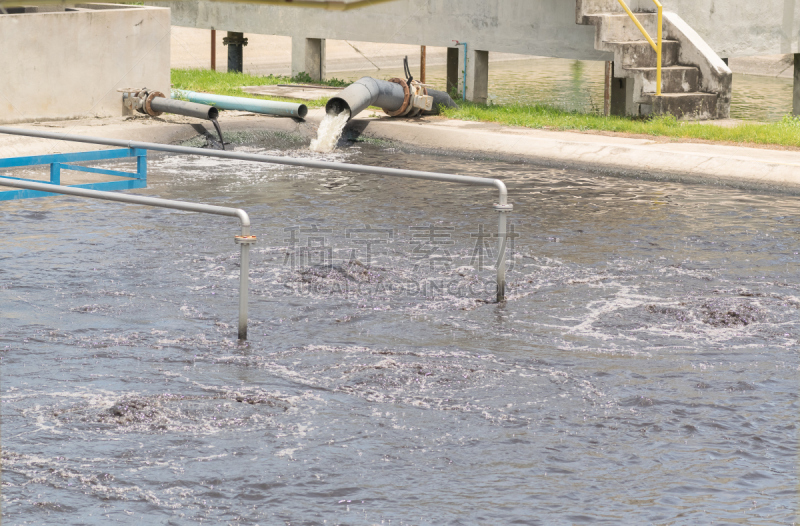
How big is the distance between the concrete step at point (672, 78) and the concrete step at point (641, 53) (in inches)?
6.8

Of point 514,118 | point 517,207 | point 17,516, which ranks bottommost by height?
point 17,516

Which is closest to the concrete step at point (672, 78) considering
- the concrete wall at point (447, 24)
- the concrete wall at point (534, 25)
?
the concrete wall at point (534, 25)

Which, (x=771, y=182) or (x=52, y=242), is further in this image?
(x=771, y=182)

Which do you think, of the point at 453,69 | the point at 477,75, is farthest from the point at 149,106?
the point at 453,69

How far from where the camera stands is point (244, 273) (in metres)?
6.77

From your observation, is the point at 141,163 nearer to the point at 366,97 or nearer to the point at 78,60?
the point at 78,60

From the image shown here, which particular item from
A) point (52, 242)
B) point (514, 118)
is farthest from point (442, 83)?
point (52, 242)

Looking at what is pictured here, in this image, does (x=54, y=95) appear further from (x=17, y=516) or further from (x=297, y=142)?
(x=17, y=516)

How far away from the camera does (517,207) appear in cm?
1216

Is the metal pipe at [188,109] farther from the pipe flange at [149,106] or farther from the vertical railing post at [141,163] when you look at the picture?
the vertical railing post at [141,163]

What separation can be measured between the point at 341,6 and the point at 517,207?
35.2 feet

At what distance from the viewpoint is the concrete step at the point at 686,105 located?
16.3m

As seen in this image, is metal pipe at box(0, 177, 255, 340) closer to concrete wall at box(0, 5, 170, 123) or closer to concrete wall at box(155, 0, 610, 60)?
concrete wall at box(0, 5, 170, 123)

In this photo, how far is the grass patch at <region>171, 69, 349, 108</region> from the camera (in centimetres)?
1880
